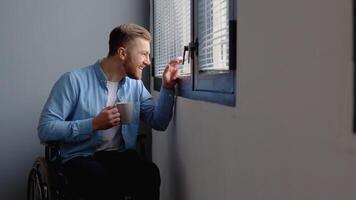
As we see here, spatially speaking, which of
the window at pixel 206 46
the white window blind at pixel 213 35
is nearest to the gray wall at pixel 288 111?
the window at pixel 206 46

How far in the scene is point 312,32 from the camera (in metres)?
0.68

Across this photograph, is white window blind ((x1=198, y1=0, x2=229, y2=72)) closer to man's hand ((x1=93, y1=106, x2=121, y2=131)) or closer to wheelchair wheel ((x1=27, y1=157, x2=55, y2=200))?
man's hand ((x1=93, y1=106, x2=121, y2=131))

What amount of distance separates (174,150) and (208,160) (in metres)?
0.61

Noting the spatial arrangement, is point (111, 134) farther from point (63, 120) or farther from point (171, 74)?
point (171, 74)

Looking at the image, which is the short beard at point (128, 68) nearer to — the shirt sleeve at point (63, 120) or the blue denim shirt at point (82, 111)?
the blue denim shirt at point (82, 111)

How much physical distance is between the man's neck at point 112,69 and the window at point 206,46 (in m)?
0.28

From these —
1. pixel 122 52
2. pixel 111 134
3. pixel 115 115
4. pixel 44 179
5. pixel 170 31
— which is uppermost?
pixel 170 31

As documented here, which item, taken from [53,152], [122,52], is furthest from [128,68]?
[53,152]

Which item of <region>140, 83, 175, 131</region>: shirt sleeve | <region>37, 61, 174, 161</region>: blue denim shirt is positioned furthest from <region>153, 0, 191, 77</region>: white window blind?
<region>37, 61, 174, 161</region>: blue denim shirt

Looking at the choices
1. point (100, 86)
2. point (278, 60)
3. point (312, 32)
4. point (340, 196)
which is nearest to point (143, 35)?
point (100, 86)

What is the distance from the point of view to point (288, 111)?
769mm

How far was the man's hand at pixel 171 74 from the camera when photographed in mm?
1823

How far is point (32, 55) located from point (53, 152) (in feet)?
3.19

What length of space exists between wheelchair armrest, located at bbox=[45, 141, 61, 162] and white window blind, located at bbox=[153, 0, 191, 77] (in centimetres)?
62
